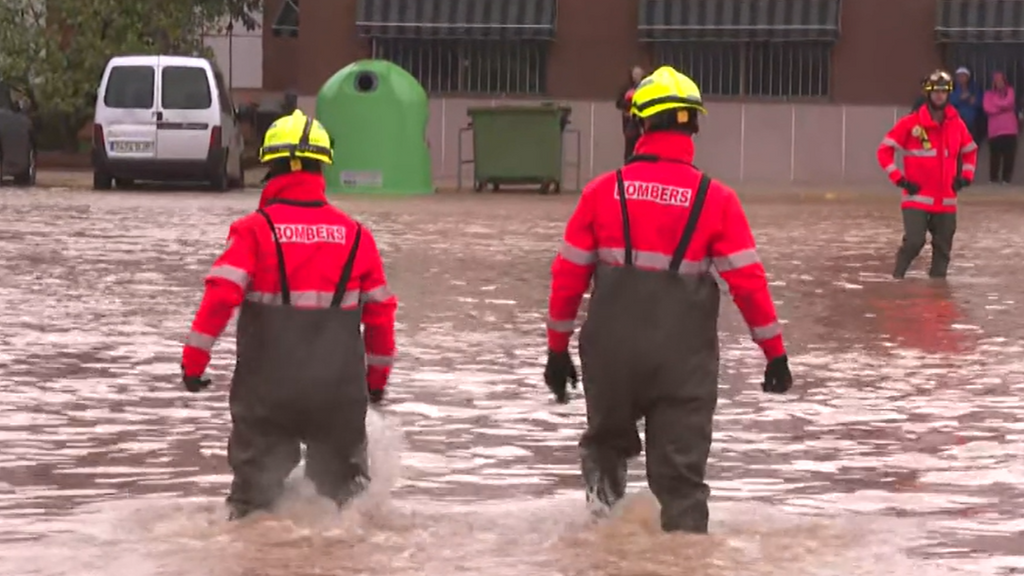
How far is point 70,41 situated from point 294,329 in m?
34.0

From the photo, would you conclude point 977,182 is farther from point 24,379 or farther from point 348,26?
point 24,379

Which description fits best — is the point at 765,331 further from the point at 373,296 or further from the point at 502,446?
the point at 502,446

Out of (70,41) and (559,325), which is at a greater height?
(559,325)

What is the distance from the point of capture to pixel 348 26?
128ft

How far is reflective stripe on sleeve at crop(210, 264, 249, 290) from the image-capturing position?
7520 millimetres

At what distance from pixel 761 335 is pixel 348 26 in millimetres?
31896

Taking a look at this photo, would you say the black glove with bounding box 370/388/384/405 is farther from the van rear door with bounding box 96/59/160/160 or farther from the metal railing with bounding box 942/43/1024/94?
the metal railing with bounding box 942/43/1024/94

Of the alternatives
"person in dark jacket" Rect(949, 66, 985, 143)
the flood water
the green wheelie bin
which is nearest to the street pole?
the green wheelie bin

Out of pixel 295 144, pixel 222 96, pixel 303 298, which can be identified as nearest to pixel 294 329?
pixel 303 298

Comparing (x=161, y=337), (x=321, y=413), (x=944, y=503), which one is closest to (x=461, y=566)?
(x=321, y=413)

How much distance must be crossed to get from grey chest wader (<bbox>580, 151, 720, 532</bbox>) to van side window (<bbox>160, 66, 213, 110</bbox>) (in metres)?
25.6

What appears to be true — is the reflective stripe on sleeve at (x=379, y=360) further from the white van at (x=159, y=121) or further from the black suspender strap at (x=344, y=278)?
the white van at (x=159, y=121)

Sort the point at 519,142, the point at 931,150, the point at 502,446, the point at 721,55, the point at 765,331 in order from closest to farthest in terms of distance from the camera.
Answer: the point at 765,331 < the point at 502,446 < the point at 931,150 < the point at 519,142 < the point at 721,55

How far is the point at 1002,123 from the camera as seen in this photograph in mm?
36812
